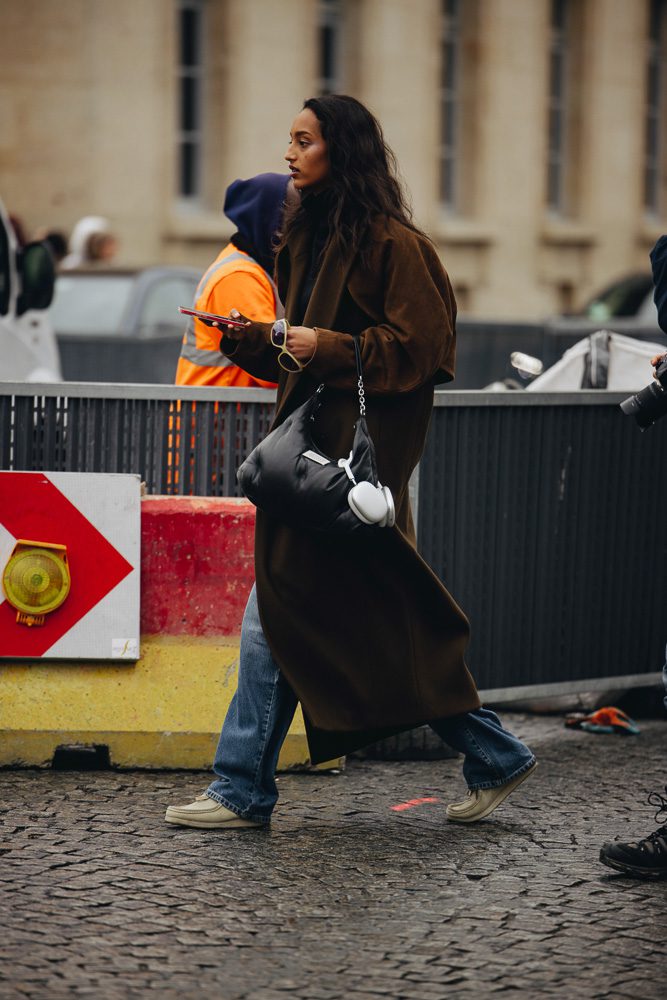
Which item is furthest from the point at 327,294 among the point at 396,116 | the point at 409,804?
the point at 396,116

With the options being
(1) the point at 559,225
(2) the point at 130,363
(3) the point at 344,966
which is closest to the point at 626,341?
(3) the point at 344,966

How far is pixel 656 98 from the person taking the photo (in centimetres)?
3184

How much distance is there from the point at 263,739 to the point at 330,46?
21.6m

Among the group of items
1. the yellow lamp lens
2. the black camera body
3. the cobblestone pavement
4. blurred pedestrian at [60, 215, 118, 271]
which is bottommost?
the cobblestone pavement

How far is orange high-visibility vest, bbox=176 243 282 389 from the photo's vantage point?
6.22 meters

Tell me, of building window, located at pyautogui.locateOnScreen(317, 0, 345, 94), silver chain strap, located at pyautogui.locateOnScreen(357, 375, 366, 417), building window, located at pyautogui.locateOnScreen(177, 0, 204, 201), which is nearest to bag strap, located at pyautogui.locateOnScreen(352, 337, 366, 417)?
silver chain strap, located at pyautogui.locateOnScreen(357, 375, 366, 417)

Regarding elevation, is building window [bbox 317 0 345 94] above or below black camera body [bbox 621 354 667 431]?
above

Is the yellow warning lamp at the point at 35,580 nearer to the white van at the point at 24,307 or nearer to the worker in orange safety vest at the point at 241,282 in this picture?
the worker in orange safety vest at the point at 241,282

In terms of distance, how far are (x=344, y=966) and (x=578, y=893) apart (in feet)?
2.85

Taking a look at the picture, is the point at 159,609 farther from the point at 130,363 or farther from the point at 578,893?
the point at 130,363

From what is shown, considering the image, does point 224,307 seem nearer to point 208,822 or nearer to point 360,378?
point 360,378

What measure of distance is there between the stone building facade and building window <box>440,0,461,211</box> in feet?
0.09

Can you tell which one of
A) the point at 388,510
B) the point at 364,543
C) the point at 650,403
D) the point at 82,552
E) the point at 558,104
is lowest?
the point at 82,552

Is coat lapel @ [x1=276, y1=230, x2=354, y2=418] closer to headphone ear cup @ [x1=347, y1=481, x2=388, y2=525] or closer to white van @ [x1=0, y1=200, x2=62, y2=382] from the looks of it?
headphone ear cup @ [x1=347, y1=481, x2=388, y2=525]
